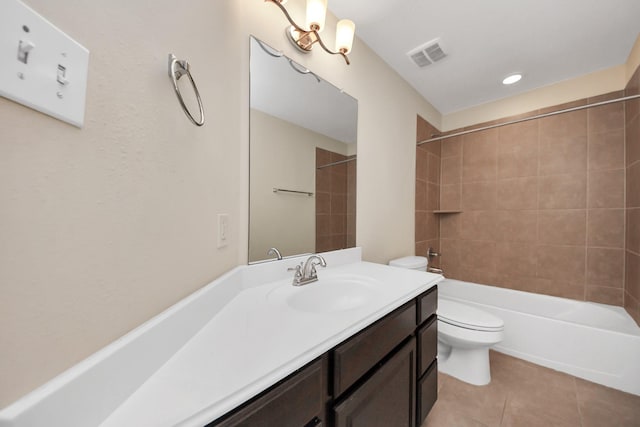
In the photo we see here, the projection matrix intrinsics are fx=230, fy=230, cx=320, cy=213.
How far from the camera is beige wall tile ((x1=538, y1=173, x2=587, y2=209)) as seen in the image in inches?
78.4

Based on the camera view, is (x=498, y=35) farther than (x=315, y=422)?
Yes

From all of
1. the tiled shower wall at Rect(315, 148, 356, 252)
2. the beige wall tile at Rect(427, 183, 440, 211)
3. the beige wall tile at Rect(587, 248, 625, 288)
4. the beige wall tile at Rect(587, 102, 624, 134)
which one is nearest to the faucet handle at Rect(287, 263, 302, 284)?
the tiled shower wall at Rect(315, 148, 356, 252)

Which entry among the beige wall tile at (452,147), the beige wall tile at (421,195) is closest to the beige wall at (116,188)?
the beige wall tile at (421,195)

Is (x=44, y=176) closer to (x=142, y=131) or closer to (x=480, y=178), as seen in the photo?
(x=142, y=131)

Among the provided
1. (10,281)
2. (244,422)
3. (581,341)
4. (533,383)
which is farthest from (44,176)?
(581,341)

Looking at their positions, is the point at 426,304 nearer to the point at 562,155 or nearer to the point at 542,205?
the point at 542,205

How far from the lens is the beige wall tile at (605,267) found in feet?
Result: 6.05

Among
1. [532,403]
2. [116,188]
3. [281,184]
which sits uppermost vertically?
[281,184]

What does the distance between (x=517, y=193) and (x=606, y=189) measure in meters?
0.56

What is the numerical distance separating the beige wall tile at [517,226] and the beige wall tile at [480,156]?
41cm

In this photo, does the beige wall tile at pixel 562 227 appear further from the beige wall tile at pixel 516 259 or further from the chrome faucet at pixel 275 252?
the chrome faucet at pixel 275 252

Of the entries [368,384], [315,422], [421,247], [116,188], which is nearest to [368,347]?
[368,384]

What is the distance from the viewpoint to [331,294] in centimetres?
110

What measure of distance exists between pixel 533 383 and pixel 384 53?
2568 millimetres
